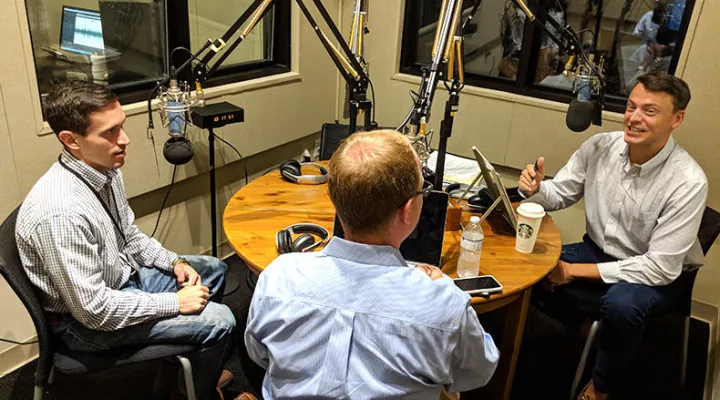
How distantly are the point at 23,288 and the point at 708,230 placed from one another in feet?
7.41

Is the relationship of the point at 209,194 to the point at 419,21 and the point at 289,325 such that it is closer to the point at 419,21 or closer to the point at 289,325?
the point at 419,21

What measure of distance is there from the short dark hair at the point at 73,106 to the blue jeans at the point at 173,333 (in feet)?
1.78

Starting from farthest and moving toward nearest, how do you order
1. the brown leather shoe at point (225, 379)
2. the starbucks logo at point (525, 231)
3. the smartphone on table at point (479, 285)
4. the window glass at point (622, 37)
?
the window glass at point (622, 37)
the brown leather shoe at point (225, 379)
the starbucks logo at point (525, 231)
the smartphone on table at point (479, 285)

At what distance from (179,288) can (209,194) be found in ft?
3.80

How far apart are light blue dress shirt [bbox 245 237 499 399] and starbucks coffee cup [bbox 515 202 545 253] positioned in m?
0.81

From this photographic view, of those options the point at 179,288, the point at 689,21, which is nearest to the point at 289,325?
the point at 179,288

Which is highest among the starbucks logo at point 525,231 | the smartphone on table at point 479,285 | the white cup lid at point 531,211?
the white cup lid at point 531,211

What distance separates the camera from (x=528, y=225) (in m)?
1.83

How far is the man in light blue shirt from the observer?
3.32 ft

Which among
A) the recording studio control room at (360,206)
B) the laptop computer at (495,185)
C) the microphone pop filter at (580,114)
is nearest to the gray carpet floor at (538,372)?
Result: the recording studio control room at (360,206)

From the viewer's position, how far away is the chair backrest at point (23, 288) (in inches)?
58.2

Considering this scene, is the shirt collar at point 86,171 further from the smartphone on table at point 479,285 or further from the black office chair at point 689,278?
the black office chair at point 689,278

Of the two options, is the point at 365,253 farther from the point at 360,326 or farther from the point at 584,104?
the point at 584,104

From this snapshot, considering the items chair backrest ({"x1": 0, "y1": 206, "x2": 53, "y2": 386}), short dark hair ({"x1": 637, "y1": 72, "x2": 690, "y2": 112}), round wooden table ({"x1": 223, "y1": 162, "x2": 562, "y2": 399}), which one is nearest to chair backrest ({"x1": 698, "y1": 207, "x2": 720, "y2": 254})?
short dark hair ({"x1": 637, "y1": 72, "x2": 690, "y2": 112})
